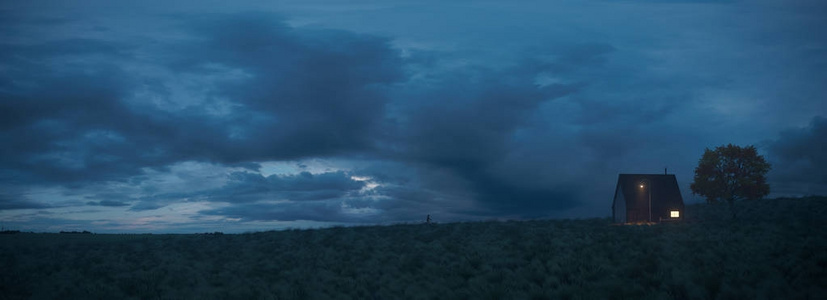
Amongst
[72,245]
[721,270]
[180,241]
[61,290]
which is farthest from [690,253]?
[72,245]

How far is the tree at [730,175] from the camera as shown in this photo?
170ft

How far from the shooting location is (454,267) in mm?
23031

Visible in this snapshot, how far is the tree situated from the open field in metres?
19.2

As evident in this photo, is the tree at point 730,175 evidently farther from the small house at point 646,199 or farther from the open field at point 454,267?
the open field at point 454,267

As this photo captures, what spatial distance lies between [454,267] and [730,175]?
4348 centimetres

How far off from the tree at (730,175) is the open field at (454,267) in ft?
63.0

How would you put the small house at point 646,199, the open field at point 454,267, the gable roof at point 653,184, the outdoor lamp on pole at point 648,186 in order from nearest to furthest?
the open field at point 454,267
the outdoor lamp on pole at point 648,186
the small house at point 646,199
the gable roof at point 653,184

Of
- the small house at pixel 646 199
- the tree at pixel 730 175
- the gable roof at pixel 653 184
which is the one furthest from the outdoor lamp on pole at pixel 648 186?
the tree at pixel 730 175

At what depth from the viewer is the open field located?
1691cm

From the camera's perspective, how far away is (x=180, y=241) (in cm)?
4106

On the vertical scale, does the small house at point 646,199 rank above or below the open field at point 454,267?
above

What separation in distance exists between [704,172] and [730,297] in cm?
4522

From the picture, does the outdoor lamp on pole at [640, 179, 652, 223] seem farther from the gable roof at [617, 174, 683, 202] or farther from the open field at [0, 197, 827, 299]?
Result: the open field at [0, 197, 827, 299]

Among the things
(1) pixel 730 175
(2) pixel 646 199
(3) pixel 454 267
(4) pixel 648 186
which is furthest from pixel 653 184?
(3) pixel 454 267
